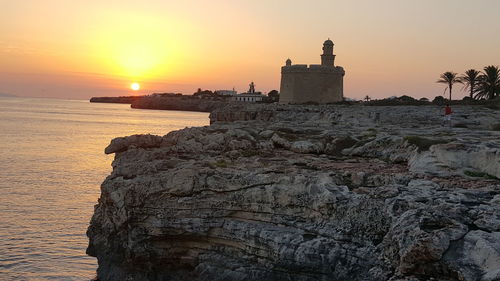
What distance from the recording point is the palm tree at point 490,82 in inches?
1858

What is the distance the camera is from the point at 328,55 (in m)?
59.0

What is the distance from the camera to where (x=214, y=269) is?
1350 cm

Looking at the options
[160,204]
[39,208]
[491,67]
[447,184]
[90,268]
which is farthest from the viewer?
[491,67]

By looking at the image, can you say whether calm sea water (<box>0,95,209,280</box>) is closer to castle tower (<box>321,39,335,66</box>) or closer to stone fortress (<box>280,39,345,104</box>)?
stone fortress (<box>280,39,345,104</box>)

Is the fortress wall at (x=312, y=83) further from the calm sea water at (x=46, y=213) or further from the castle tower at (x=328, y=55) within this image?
the calm sea water at (x=46, y=213)

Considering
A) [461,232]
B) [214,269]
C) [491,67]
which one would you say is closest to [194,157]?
[214,269]

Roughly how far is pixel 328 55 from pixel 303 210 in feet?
160

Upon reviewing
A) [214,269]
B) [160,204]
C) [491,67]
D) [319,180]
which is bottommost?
[214,269]

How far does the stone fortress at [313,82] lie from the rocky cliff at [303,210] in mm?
37483

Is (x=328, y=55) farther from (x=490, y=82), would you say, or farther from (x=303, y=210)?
(x=303, y=210)

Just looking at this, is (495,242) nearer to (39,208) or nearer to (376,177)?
(376,177)

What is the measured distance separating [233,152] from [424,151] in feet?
22.5

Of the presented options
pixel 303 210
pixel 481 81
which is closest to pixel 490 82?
pixel 481 81

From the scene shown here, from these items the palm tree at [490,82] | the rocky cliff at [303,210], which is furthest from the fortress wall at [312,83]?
the rocky cliff at [303,210]
